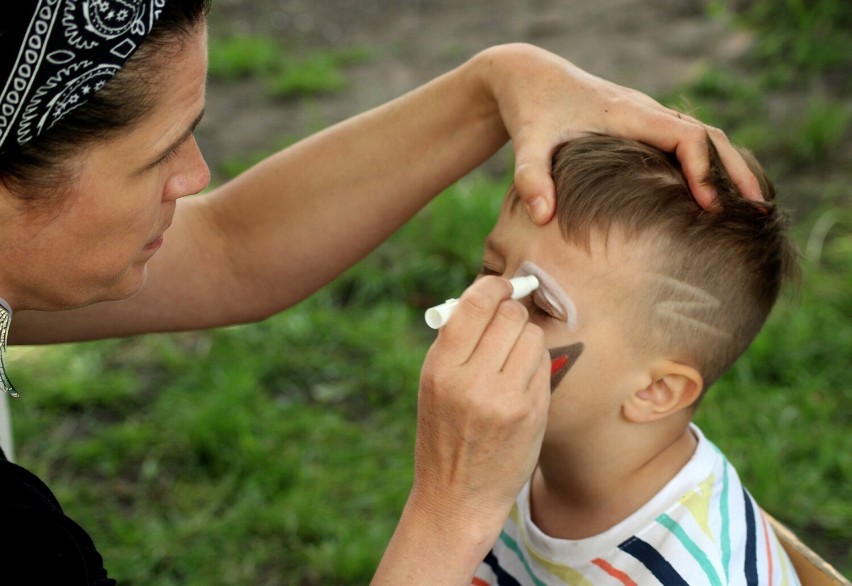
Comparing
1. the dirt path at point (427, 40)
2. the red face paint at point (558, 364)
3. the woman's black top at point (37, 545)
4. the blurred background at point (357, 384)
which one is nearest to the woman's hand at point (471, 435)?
the red face paint at point (558, 364)

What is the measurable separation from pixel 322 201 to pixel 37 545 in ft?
3.11

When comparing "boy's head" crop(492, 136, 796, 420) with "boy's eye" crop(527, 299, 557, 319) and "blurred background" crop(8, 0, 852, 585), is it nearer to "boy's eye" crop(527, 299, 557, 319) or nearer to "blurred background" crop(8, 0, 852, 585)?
"boy's eye" crop(527, 299, 557, 319)

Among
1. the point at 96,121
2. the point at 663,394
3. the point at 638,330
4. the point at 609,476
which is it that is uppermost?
the point at 96,121

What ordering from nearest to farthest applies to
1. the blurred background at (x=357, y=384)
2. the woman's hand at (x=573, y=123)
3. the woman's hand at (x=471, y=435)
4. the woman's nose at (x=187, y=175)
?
the woman's hand at (x=471, y=435), the woman's nose at (x=187, y=175), the woman's hand at (x=573, y=123), the blurred background at (x=357, y=384)

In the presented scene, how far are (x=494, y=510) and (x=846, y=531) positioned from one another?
1775 millimetres

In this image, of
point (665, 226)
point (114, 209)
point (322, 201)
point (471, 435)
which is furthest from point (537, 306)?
point (114, 209)

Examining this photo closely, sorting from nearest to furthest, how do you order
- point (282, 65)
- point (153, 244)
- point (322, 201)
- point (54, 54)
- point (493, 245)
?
point (54, 54) < point (153, 244) < point (493, 245) < point (322, 201) < point (282, 65)

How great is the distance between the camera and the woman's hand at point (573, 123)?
6.00ft

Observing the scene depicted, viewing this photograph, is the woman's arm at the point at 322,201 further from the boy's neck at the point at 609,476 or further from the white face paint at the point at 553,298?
the boy's neck at the point at 609,476

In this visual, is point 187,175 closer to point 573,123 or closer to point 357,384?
point 573,123

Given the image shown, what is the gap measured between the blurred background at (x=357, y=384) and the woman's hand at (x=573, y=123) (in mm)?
414

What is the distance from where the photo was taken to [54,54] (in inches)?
53.9

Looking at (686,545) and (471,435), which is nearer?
(471,435)

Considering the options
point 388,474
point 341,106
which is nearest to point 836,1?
point 341,106
